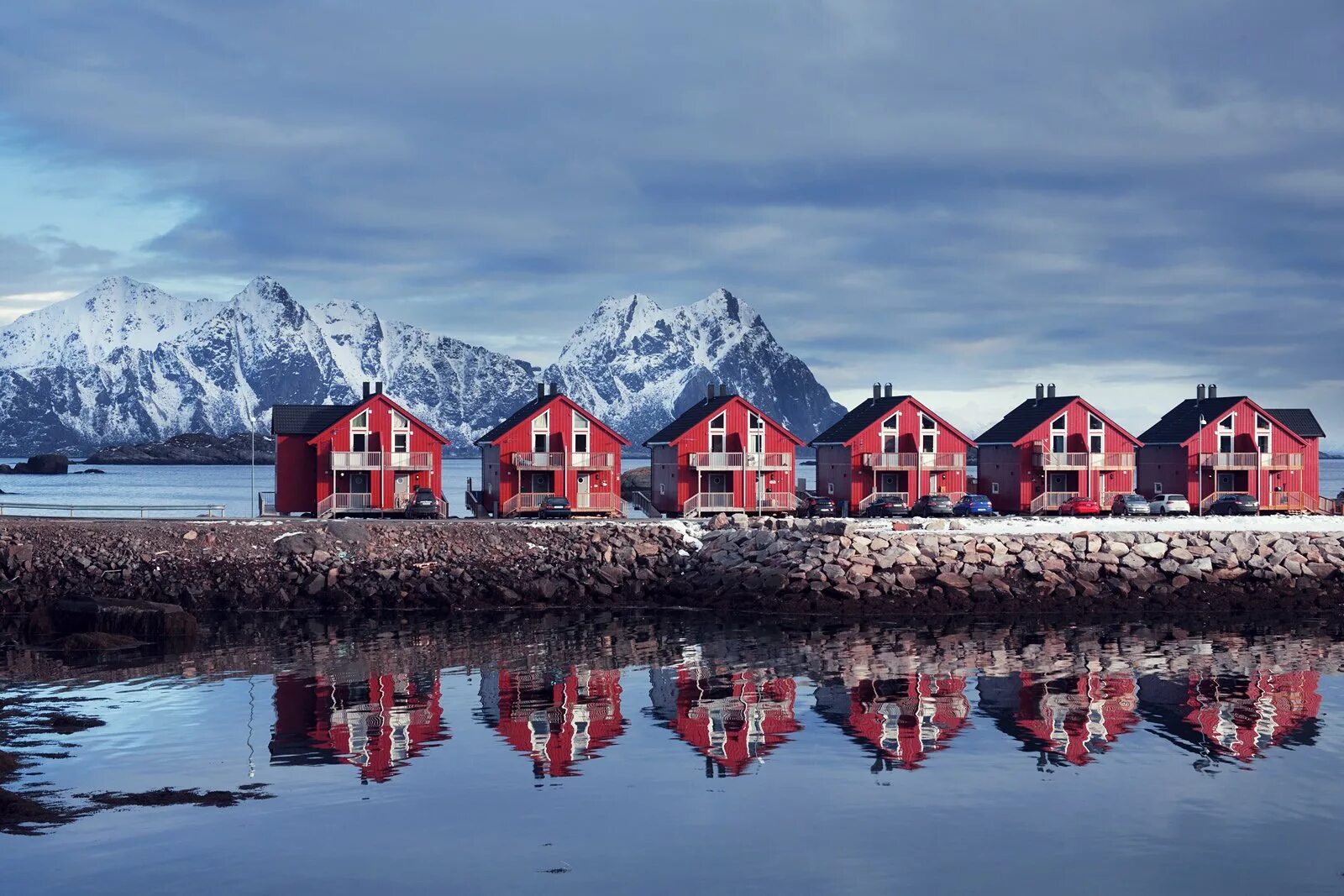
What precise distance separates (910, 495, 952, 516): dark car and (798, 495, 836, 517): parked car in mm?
4813

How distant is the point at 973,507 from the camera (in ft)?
270

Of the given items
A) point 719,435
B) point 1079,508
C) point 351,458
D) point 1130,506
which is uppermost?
point 719,435

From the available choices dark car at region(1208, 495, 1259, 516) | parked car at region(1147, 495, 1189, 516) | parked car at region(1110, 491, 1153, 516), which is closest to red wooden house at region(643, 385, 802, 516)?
parked car at region(1110, 491, 1153, 516)

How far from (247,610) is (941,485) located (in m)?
46.1

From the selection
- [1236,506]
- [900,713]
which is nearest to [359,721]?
[900,713]

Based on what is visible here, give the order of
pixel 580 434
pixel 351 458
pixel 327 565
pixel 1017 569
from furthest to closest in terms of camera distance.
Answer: pixel 580 434
pixel 351 458
pixel 327 565
pixel 1017 569

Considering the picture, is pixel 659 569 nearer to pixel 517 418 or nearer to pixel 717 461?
pixel 717 461

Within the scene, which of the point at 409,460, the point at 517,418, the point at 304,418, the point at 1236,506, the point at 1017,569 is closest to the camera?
the point at 1017,569

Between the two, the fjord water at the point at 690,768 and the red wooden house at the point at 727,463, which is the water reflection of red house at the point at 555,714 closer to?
the fjord water at the point at 690,768

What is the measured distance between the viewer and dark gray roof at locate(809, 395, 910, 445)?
88625mm

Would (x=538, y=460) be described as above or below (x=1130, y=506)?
above

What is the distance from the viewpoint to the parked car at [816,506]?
8394 centimetres

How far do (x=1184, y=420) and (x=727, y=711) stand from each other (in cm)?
6551

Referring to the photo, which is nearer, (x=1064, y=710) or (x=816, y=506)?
(x=1064, y=710)
